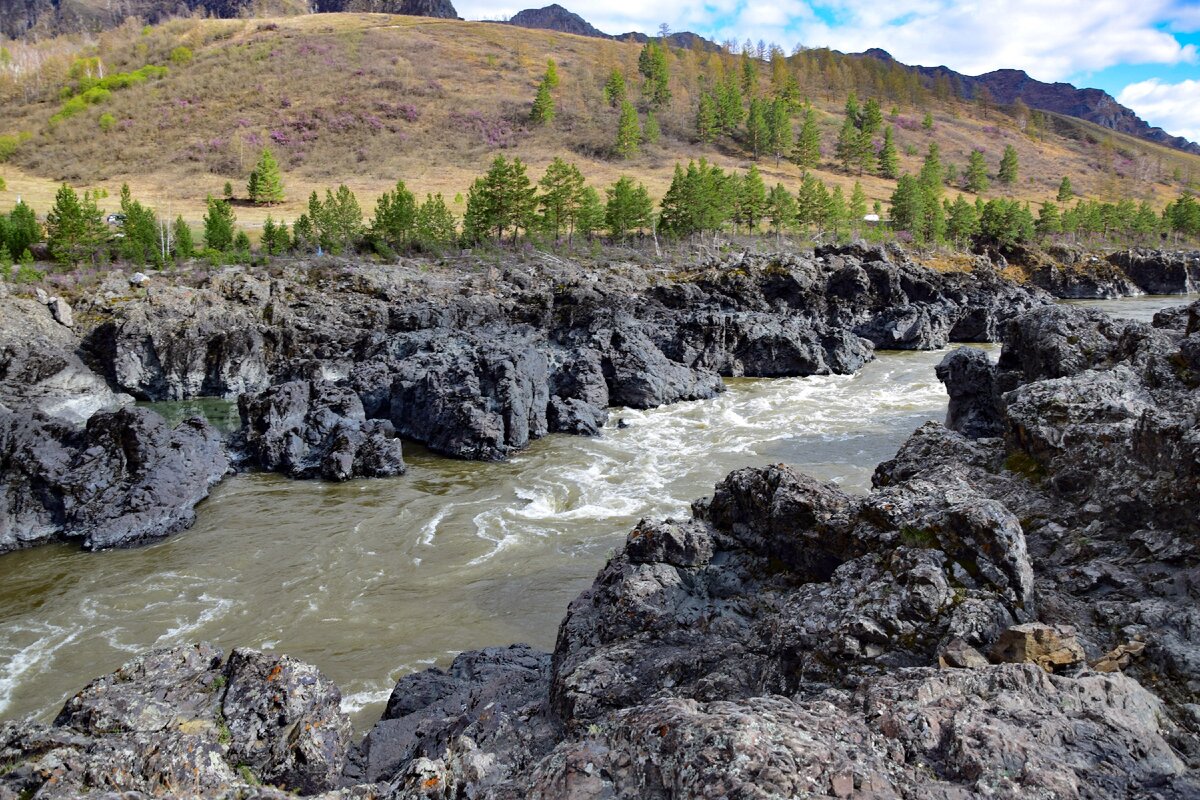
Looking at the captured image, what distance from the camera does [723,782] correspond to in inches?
166

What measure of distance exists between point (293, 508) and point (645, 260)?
46.7 m

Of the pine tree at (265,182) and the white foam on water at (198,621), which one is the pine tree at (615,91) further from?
the white foam on water at (198,621)

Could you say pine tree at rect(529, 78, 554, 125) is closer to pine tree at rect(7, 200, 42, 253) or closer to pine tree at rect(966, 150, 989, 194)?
pine tree at rect(966, 150, 989, 194)

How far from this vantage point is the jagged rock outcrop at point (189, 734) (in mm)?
6254

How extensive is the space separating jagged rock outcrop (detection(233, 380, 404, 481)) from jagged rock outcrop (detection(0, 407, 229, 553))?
3204mm

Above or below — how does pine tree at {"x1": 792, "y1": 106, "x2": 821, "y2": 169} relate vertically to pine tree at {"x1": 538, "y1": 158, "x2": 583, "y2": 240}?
above

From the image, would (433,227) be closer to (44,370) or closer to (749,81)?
(44,370)

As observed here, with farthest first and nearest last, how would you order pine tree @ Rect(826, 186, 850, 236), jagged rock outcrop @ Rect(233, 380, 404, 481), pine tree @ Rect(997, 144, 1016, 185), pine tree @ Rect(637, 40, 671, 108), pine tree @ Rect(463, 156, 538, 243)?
pine tree @ Rect(637, 40, 671, 108) → pine tree @ Rect(997, 144, 1016, 185) → pine tree @ Rect(826, 186, 850, 236) → pine tree @ Rect(463, 156, 538, 243) → jagged rock outcrop @ Rect(233, 380, 404, 481)

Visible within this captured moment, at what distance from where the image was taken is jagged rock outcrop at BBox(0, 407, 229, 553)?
20188 mm

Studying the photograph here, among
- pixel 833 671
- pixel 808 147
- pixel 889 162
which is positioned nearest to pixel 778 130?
pixel 808 147

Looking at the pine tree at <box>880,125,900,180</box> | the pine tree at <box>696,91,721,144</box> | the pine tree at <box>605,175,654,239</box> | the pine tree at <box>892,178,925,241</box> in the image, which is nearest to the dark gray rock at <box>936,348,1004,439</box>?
the pine tree at <box>605,175,654,239</box>

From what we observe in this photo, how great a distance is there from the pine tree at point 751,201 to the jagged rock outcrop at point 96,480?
219 ft

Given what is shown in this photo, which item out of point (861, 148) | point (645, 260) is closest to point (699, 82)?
point (861, 148)

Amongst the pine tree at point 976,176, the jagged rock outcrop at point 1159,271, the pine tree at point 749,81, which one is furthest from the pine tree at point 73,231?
the pine tree at point 749,81
